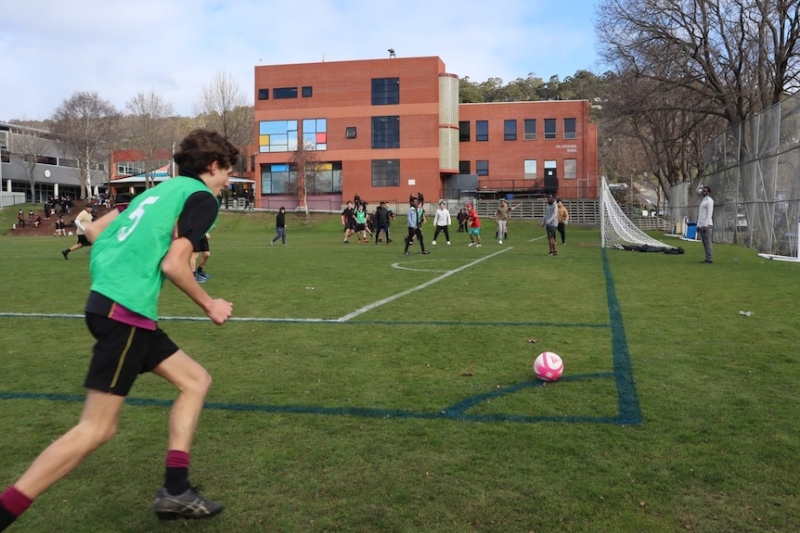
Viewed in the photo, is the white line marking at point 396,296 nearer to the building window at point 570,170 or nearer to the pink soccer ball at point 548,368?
the pink soccer ball at point 548,368

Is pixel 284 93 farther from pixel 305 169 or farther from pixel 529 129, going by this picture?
pixel 529 129

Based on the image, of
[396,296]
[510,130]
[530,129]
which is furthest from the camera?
[510,130]

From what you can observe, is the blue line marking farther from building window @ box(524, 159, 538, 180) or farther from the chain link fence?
building window @ box(524, 159, 538, 180)

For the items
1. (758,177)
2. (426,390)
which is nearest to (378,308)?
(426,390)

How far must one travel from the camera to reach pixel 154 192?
120 inches

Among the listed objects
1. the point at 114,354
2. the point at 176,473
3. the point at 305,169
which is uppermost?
the point at 305,169

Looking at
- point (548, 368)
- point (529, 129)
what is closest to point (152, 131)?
point (529, 129)

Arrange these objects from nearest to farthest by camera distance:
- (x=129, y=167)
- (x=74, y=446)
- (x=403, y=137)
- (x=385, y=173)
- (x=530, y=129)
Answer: (x=74, y=446) < (x=403, y=137) < (x=385, y=173) < (x=530, y=129) < (x=129, y=167)

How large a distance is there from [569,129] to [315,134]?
21.3 metres

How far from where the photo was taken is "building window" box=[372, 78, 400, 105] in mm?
52562

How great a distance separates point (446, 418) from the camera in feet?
15.2

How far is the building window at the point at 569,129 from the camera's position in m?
53.6

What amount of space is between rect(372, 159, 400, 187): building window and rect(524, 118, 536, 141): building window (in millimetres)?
11462

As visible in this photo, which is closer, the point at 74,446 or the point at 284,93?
the point at 74,446
